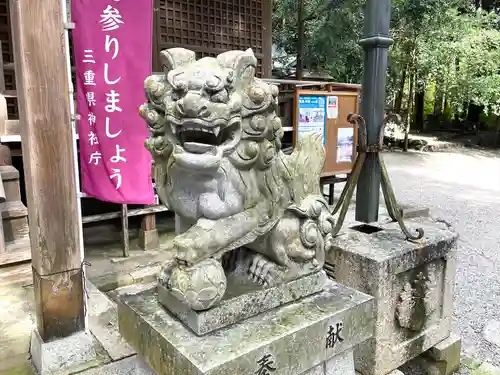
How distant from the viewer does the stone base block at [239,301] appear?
176cm

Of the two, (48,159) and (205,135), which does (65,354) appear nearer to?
(48,159)

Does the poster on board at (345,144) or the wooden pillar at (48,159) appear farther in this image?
the poster on board at (345,144)

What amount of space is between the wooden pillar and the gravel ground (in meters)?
3.26

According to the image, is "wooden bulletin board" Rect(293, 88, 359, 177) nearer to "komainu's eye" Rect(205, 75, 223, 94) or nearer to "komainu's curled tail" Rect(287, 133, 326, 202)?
"komainu's curled tail" Rect(287, 133, 326, 202)

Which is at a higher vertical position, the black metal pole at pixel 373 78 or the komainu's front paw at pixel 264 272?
the black metal pole at pixel 373 78

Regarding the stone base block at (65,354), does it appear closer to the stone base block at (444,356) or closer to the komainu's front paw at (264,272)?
the komainu's front paw at (264,272)

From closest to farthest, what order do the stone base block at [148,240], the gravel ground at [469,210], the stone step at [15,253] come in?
the stone step at [15,253], the gravel ground at [469,210], the stone base block at [148,240]

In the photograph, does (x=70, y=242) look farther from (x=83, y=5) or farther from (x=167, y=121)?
(x=83, y=5)

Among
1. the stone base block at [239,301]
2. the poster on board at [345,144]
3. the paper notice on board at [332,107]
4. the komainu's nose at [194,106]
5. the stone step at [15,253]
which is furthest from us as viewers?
the poster on board at [345,144]

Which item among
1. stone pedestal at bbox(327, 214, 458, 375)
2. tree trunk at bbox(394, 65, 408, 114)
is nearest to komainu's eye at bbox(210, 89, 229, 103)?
stone pedestal at bbox(327, 214, 458, 375)

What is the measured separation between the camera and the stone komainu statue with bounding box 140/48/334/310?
65.2 inches

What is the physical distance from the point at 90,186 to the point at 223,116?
8.86ft

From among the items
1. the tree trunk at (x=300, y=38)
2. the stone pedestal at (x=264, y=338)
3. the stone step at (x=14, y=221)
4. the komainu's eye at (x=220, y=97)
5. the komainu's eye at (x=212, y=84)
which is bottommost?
the stone step at (x=14, y=221)

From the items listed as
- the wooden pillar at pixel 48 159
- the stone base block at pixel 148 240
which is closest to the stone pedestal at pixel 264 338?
the wooden pillar at pixel 48 159
